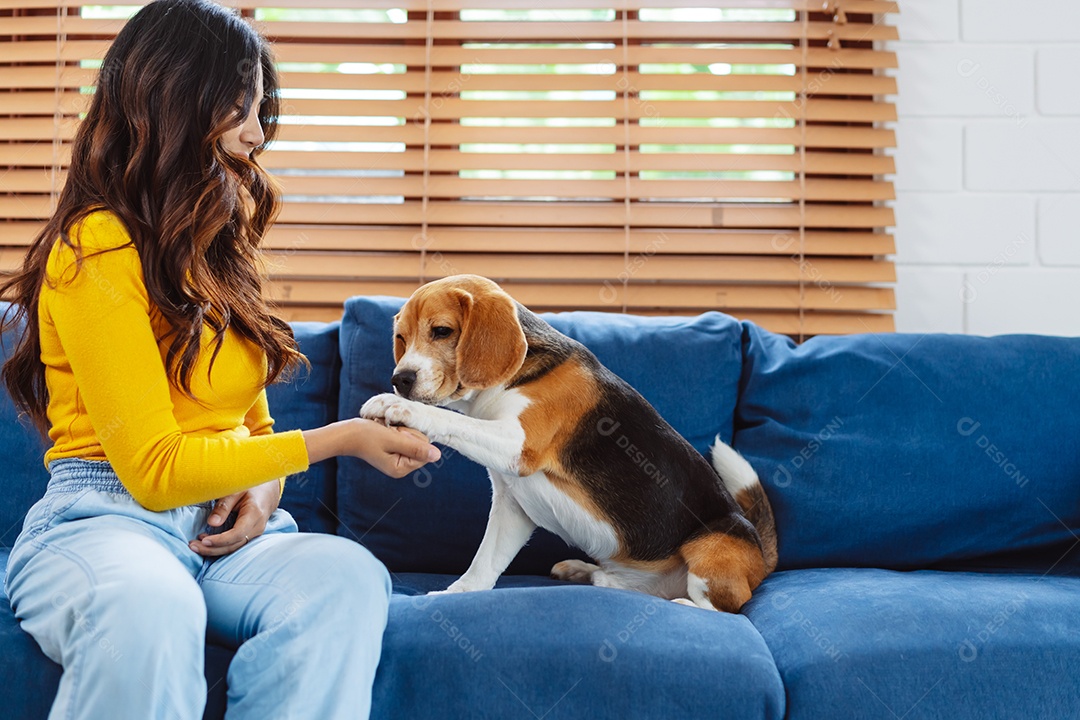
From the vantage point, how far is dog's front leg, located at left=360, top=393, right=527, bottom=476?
1.60m

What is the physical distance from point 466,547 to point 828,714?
2.93 ft

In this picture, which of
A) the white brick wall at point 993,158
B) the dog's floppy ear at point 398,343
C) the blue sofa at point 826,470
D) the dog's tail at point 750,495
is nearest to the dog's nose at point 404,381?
the dog's floppy ear at point 398,343

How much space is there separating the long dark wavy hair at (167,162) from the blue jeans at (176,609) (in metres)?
0.26

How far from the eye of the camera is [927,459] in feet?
6.84

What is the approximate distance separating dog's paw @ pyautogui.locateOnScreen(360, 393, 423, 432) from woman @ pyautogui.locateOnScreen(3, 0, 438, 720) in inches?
1.9

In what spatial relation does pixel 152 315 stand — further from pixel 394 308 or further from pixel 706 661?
pixel 706 661

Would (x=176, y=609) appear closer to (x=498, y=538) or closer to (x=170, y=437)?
(x=170, y=437)

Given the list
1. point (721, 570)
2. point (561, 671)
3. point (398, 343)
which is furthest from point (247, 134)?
point (721, 570)

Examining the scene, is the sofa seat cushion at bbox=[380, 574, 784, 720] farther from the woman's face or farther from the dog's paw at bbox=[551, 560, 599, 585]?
the woman's face

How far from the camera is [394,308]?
2.17 meters

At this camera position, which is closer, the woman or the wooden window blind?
the woman

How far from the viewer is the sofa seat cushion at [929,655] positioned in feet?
4.79

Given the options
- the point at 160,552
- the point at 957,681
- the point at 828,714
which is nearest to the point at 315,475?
the point at 160,552

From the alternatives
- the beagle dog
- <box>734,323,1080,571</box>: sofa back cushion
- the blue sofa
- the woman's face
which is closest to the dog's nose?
the beagle dog
